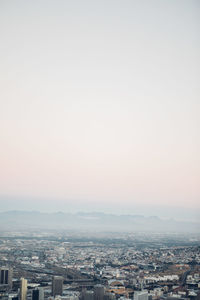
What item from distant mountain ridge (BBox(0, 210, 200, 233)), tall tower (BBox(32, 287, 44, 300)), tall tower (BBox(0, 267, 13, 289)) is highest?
distant mountain ridge (BBox(0, 210, 200, 233))

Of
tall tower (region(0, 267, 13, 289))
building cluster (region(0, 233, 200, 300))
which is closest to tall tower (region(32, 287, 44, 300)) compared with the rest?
building cluster (region(0, 233, 200, 300))

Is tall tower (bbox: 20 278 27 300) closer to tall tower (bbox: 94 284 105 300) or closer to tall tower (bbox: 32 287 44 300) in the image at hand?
tall tower (bbox: 32 287 44 300)

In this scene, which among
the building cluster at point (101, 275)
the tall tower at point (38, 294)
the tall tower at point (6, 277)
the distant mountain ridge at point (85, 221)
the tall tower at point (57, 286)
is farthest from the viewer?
the distant mountain ridge at point (85, 221)

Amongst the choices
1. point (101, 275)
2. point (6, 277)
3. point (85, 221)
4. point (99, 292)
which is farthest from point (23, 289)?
point (85, 221)

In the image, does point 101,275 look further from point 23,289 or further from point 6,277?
point 23,289

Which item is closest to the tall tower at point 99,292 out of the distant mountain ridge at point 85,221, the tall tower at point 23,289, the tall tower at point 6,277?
the tall tower at point 23,289

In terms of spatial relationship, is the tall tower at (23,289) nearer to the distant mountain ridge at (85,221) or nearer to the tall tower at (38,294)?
the tall tower at (38,294)

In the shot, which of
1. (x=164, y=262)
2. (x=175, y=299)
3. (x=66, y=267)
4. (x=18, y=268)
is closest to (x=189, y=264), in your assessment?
(x=164, y=262)

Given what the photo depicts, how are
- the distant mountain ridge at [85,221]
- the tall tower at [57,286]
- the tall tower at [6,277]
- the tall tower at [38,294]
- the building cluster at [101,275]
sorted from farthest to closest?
1. the distant mountain ridge at [85,221]
2. the tall tower at [6,277]
3. the tall tower at [57,286]
4. the building cluster at [101,275]
5. the tall tower at [38,294]

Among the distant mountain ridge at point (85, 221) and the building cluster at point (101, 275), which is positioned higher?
the distant mountain ridge at point (85, 221)
